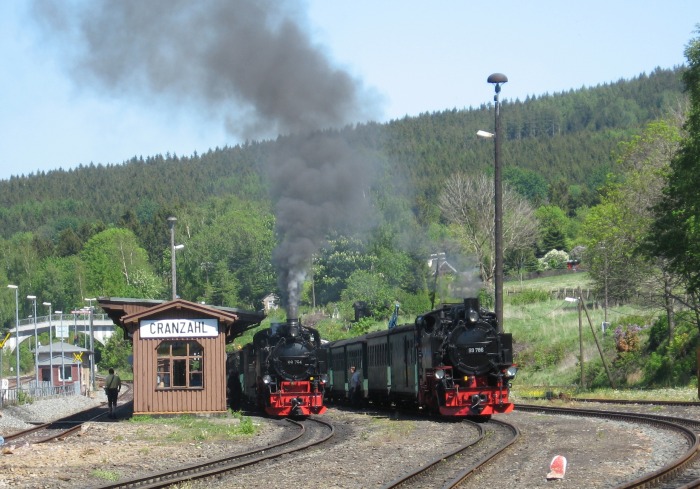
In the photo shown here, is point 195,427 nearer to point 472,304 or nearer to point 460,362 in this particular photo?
point 460,362

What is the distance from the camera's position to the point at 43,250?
550 ft

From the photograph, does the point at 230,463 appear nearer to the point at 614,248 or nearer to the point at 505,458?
the point at 505,458

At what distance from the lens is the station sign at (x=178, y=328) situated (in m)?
28.0

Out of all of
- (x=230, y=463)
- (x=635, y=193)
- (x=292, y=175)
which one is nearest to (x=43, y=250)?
(x=635, y=193)

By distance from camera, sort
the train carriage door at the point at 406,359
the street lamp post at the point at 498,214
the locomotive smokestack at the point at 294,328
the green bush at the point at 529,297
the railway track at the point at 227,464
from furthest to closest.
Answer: the green bush at the point at 529,297
the locomotive smokestack at the point at 294,328
the street lamp post at the point at 498,214
the train carriage door at the point at 406,359
the railway track at the point at 227,464

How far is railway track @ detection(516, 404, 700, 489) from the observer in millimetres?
11500

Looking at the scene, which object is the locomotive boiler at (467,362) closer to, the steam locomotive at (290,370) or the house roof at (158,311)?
the steam locomotive at (290,370)

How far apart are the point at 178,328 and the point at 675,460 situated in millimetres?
17309

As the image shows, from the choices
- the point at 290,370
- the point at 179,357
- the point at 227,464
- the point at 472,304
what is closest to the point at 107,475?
the point at 227,464

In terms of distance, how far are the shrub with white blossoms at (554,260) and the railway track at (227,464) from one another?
9182 cm

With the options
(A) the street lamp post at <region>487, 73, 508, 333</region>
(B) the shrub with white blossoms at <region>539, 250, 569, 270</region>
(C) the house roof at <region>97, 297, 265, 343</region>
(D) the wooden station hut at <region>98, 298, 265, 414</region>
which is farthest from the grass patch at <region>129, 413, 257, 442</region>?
(B) the shrub with white blossoms at <region>539, 250, 569, 270</region>

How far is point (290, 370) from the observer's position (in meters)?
28.0

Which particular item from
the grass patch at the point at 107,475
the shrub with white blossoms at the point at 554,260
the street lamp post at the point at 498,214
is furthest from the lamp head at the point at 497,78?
the shrub with white blossoms at the point at 554,260

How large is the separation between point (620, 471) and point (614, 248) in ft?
121
